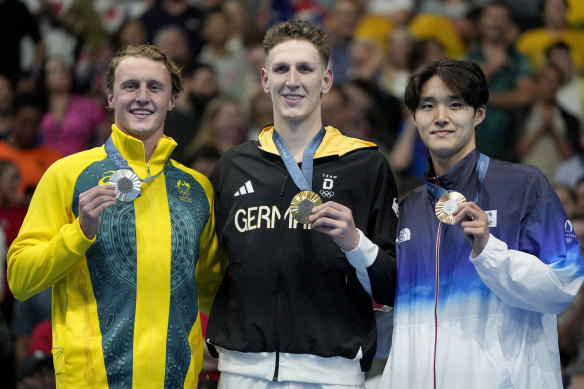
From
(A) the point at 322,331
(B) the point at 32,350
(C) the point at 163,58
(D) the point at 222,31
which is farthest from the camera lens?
(D) the point at 222,31

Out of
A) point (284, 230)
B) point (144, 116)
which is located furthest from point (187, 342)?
point (144, 116)

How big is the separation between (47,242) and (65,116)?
5.58m

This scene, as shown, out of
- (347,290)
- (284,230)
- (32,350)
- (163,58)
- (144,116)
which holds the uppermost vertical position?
(163,58)

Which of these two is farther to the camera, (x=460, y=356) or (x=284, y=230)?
(x=284, y=230)

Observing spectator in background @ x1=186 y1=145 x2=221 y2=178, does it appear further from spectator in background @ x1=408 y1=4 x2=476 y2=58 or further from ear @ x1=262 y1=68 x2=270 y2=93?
ear @ x1=262 y1=68 x2=270 y2=93

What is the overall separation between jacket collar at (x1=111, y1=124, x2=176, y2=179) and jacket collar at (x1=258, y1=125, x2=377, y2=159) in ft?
1.58

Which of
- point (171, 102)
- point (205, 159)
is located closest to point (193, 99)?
point (205, 159)

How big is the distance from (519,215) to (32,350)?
419 cm

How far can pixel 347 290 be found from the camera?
4.38m

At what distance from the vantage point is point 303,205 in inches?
162

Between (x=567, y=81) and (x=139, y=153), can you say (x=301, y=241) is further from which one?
(x=567, y=81)

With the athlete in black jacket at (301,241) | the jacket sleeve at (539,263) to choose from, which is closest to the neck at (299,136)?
the athlete in black jacket at (301,241)

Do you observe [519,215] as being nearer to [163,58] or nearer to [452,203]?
[452,203]

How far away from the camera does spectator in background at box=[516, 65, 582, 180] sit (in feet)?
28.5
